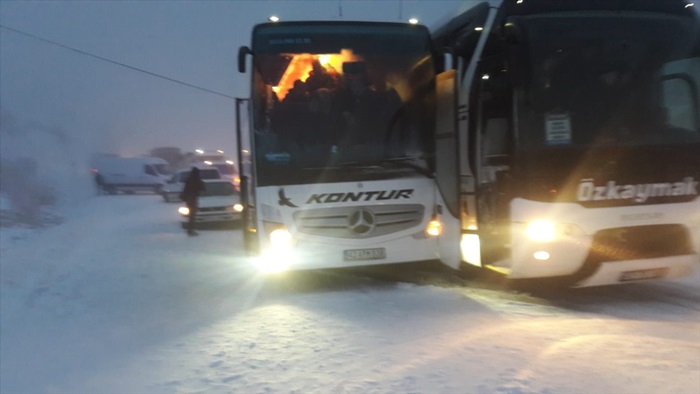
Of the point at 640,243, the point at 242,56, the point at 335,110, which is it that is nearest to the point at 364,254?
the point at 335,110

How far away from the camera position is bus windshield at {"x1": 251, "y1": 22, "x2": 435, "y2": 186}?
801 centimetres

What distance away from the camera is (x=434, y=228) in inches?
327

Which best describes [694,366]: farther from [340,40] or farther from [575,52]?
[340,40]

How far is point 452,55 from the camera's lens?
8086 millimetres

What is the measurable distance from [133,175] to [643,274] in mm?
34480

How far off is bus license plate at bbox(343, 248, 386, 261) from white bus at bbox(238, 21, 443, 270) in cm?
1

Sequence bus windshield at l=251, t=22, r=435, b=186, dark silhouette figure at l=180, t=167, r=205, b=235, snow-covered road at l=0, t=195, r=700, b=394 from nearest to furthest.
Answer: snow-covered road at l=0, t=195, r=700, b=394 → bus windshield at l=251, t=22, r=435, b=186 → dark silhouette figure at l=180, t=167, r=205, b=235

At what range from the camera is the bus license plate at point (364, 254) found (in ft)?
26.5

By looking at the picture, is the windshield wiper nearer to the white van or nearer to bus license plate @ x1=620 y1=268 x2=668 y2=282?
bus license plate @ x1=620 y1=268 x2=668 y2=282

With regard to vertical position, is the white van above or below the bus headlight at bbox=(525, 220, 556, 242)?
above

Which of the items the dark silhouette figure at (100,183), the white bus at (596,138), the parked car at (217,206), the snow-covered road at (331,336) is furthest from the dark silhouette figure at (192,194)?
the dark silhouette figure at (100,183)

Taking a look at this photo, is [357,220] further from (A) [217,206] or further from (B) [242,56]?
(A) [217,206]

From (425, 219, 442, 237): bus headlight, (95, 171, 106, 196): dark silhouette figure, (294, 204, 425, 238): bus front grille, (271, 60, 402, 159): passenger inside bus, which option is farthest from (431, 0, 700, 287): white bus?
(95, 171, 106, 196): dark silhouette figure

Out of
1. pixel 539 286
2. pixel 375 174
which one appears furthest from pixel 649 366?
pixel 375 174
